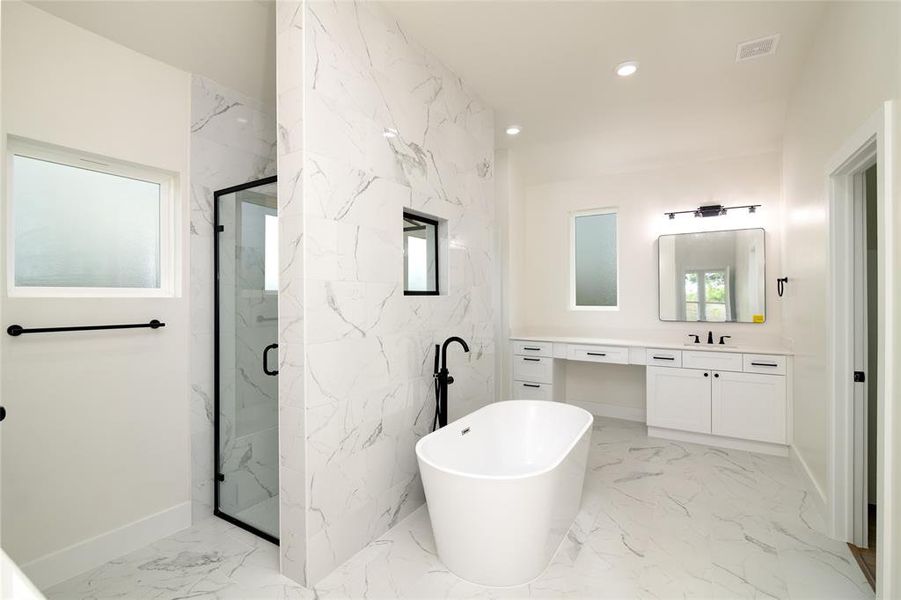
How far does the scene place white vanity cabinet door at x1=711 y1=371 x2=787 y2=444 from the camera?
138 inches

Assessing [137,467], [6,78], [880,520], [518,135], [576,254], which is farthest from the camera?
[576,254]

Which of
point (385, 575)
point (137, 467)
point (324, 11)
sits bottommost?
point (385, 575)

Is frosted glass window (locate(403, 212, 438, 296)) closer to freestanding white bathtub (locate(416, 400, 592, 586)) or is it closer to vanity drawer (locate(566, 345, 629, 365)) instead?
freestanding white bathtub (locate(416, 400, 592, 586))

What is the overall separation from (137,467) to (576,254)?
13.9 ft

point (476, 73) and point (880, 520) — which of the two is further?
point (476, 73)

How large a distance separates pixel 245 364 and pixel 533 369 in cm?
272

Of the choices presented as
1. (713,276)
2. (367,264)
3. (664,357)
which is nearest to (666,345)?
(664,357)

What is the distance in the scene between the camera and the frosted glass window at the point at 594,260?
15.6 ft

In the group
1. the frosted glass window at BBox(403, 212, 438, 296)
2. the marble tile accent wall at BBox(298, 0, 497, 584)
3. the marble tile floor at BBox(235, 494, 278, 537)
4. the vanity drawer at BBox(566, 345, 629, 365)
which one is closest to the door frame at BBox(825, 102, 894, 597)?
the vanity drawer at BBox(566, 345, 629, 365)

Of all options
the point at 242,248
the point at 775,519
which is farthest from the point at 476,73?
the point at 775,519

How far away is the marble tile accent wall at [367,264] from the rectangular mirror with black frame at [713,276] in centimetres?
237

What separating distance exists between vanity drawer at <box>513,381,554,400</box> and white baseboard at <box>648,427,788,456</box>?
957mm

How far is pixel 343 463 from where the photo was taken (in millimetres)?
2195

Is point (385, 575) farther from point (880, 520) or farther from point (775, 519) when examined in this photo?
point (775, 519)
